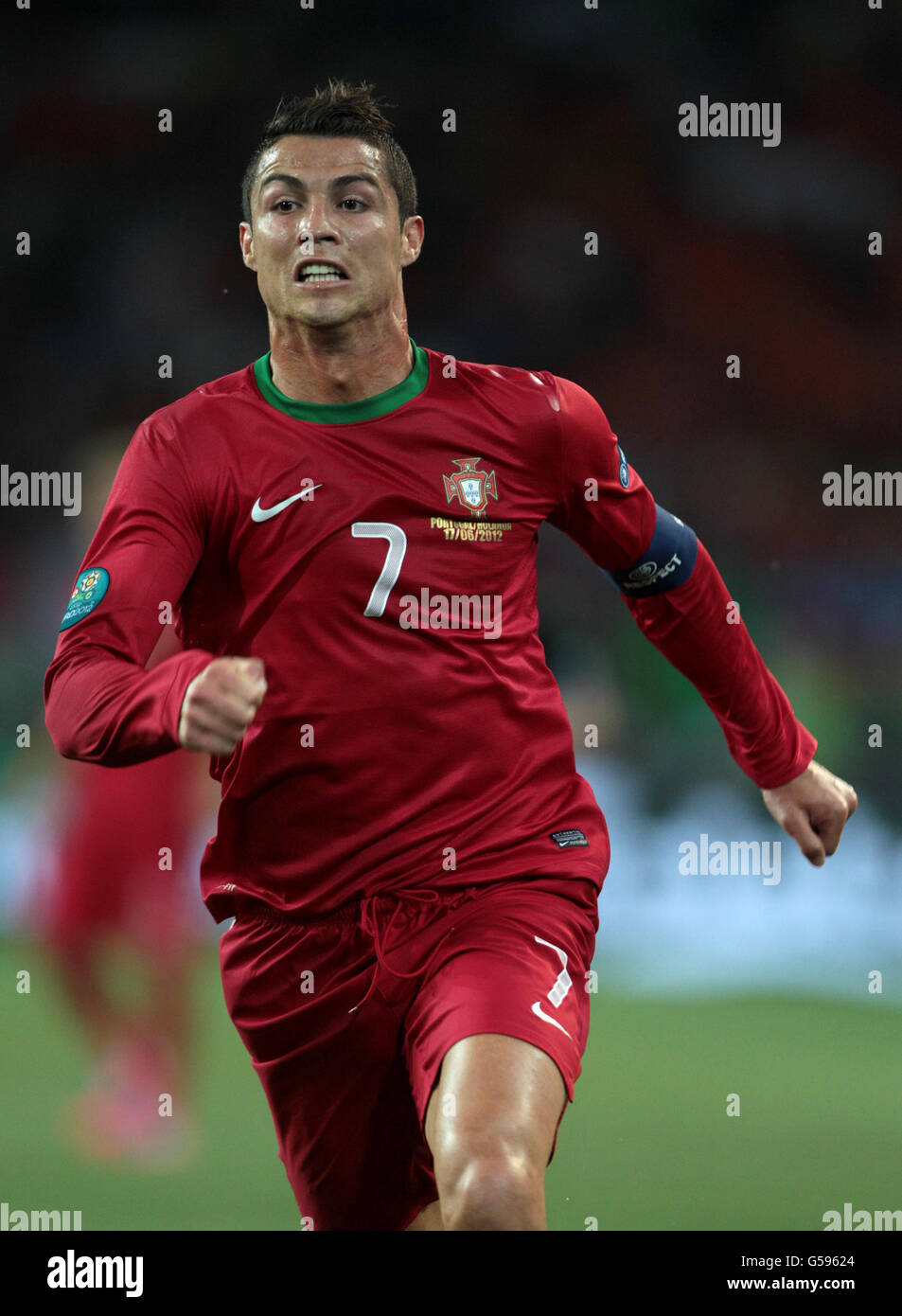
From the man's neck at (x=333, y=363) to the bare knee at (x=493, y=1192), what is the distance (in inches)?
51.7

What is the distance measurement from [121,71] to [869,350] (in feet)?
13.1

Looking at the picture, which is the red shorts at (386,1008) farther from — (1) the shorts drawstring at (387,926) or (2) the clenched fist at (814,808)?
(2) the clenched fist at (814,808)

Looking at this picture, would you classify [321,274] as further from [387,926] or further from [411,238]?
[387,926]

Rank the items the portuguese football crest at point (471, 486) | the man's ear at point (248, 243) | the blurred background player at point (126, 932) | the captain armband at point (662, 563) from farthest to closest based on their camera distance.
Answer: the blurred background player at point (126, 932) → the captain armband at point (662, 563) → the man's ear at point (248, 243) → the portuguese football crest at point (471, 486)

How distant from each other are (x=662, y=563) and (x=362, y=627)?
28.1 inches

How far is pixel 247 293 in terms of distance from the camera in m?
8.23

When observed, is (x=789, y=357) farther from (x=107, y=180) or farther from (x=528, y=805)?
(x=528, y=805)

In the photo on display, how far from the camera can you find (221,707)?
214 centimetres

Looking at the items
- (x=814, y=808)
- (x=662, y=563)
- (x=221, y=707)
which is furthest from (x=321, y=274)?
(x=814, y=808)

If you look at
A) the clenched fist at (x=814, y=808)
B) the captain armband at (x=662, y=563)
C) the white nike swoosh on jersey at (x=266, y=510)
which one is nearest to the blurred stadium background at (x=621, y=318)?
the clenched fist at (x=814, y=808)

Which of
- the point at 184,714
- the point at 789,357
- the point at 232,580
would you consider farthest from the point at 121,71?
the point at 184,714

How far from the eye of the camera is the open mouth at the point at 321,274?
2.86 metres

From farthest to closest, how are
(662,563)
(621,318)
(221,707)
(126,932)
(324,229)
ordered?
(621,318)
(126,932)
(662,563)
(324,229)
(221,707)

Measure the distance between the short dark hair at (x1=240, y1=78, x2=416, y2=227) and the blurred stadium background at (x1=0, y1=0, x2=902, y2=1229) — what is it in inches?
157
